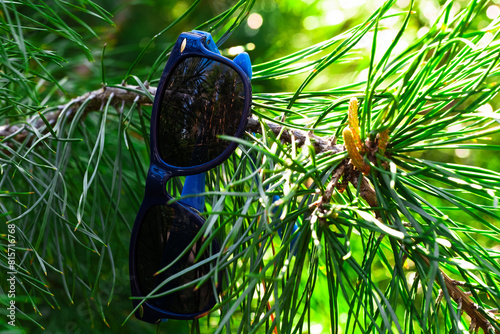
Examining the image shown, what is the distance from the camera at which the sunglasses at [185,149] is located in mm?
284

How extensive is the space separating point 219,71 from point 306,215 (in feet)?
0.39

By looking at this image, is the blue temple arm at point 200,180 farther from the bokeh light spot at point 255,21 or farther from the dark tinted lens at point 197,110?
the bokeh light spot at point 255,21

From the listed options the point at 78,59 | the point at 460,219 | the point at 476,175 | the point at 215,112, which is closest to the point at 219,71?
the point at 215,112

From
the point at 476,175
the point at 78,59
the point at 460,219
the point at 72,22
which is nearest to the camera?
the point at 476,175

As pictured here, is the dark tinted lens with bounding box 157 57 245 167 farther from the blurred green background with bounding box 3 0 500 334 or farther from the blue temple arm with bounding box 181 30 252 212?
the blurred green background with bounding box 3 0 500 334

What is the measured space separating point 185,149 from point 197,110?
1.1 inches

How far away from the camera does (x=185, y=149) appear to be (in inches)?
11.4

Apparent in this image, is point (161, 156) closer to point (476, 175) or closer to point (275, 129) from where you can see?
point (275, 129)

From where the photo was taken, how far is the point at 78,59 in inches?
24.7

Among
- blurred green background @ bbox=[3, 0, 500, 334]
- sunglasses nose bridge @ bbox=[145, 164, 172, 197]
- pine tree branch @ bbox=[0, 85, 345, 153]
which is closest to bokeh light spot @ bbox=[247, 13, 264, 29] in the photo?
blurred green background @ bbox=[3, 0, 500, 334]

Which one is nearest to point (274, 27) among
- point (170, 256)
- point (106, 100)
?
point (106, 100)

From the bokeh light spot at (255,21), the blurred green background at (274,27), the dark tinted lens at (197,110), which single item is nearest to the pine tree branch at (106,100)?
the dark tinted lens at (197,110)

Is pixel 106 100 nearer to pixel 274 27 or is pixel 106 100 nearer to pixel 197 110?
pixel 197 110

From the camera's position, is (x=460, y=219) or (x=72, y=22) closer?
(x=460, y=219)
